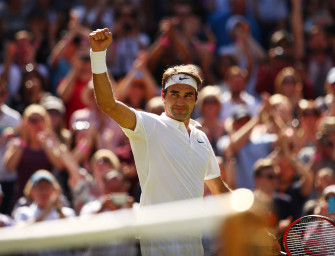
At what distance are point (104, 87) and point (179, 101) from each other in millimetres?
695

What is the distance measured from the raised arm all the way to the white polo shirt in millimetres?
105

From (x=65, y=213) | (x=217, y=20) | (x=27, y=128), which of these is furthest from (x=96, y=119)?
(x=217, y=20)

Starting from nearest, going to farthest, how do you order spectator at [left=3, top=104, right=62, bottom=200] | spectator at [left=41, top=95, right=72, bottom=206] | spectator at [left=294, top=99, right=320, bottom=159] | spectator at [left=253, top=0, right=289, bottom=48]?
Answer: 1. spectator at [left=3, top=104, right=62, bottom=200]
2. spectator at [left=294, top=99, right=320, bottom=159]
3. spectator at [left=41, top=95, right=72, bottom=206]
4. spectator at [left=253, top=0, right=289, bottom=48]

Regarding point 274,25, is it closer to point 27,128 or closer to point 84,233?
point 27,128

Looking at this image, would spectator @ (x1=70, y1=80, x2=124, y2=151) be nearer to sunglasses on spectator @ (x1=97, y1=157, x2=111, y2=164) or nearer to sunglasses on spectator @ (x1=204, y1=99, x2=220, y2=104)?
sunglasses on spectator @ (x1=97, y1=157, x2=111, y2=164)

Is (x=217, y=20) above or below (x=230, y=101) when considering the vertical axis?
above

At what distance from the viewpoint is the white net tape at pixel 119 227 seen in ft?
10.6

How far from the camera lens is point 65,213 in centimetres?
845

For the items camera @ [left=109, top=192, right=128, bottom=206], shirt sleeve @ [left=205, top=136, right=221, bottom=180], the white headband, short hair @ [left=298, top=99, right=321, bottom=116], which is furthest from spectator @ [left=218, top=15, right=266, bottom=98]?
the white headband

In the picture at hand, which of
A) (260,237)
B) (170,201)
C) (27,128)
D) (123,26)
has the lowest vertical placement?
(260,237)

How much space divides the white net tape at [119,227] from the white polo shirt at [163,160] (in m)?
1.74

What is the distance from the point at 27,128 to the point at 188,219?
6475 millimetres

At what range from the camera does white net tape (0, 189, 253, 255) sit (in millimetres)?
3221

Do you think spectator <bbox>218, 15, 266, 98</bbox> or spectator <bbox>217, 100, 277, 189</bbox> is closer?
spectator <bbox>217, 100, 277, 189</bbox>
